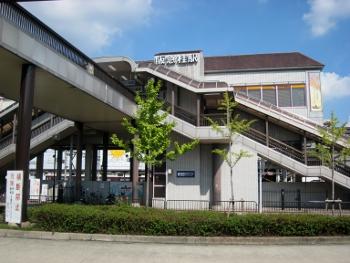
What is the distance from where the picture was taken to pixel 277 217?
13.6 m

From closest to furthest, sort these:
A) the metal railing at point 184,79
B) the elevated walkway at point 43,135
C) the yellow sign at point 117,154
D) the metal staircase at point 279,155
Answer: the metal staircase at point 279,155, the metal railing at point 184,79, the elevated walkway at point 43,135, the yellow sign at point 117,154

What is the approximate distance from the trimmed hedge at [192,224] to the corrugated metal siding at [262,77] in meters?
27.0

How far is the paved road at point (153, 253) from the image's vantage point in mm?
10383

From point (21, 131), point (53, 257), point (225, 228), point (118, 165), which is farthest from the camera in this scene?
point (118, 165)

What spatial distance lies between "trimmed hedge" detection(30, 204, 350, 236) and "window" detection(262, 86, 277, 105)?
84.9 ft

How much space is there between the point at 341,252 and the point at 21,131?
39.3ft

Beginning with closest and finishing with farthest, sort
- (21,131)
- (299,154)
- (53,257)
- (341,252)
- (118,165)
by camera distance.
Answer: (53,257) < (341,252) < (21,131) < (299,154) < (118,165)

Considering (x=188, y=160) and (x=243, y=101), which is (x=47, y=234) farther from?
(x=243, y=101)

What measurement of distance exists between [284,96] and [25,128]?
28.7 m

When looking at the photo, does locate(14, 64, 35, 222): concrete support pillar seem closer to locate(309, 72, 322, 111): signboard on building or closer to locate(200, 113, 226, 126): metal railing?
locate(200, 113, 226, 126): metal railing

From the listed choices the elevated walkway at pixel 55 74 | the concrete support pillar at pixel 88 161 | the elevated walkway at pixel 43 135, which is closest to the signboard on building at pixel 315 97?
the elevated walkway at pixel 55 74

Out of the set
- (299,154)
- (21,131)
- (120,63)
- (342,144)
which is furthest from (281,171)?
(21,131)

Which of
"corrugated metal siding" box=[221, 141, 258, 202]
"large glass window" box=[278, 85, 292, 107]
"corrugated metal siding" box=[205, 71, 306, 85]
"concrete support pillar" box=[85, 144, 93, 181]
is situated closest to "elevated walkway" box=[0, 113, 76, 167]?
"concrete support pillar" box=[85, 144, 93, 181]

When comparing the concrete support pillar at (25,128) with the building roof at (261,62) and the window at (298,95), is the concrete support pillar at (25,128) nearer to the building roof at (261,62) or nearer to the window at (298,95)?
the building roof at (261,62)
